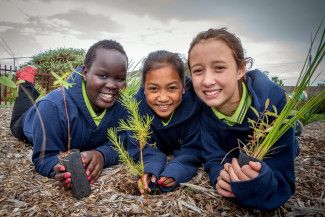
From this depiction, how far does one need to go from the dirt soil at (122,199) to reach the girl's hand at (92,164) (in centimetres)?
6

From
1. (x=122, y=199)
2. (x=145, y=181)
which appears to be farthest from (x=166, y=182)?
(x=122, y=199)

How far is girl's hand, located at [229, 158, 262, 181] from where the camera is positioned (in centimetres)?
169

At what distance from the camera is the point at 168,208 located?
1.86 metres

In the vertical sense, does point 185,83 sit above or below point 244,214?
above

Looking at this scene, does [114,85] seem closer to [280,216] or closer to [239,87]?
[239,87]

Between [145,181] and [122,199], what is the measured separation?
0.22 metres

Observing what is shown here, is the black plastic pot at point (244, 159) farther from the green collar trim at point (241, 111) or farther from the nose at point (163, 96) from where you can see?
the nose at point (163, 96)

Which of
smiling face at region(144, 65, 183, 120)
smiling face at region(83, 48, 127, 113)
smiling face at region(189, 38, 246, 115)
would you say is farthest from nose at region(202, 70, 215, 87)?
smiling face at region(83, 48, 127, 113)

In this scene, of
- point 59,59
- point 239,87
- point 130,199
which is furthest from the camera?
point 59,59

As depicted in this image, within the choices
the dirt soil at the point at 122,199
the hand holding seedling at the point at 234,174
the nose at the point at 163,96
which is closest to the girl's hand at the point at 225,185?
the hand holding seedling at the point at 234,174

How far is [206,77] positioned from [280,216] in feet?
3.74

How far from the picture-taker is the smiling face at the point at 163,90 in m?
2.51

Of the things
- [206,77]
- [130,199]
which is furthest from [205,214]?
[206,77]

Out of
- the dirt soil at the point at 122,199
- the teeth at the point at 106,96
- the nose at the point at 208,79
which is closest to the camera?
the dirt soil at the point at 122,199
